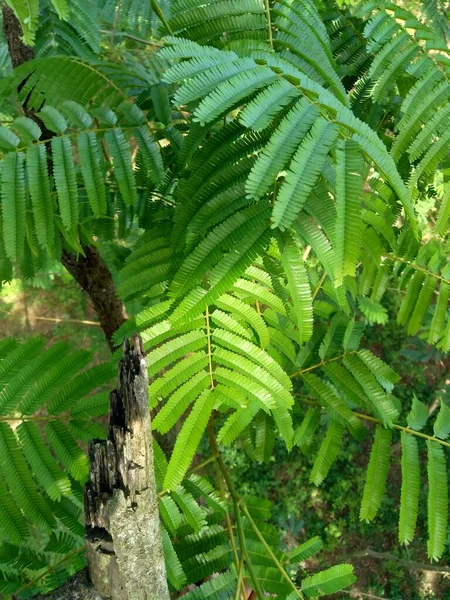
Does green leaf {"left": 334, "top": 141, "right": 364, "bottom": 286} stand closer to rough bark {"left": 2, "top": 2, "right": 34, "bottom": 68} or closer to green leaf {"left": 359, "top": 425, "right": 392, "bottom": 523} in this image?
green leaf {"left": 359, "top": 425, "right": 392, "bottom": 523}

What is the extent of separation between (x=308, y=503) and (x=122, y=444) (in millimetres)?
4008

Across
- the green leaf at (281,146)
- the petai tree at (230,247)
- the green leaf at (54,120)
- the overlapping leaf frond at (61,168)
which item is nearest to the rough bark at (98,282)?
the petai tree at (230,247)

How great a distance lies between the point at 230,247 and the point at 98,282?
145 centimetres

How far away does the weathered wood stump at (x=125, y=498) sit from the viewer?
1.25 metres

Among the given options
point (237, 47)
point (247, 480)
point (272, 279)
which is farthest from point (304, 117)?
point (247, 480)

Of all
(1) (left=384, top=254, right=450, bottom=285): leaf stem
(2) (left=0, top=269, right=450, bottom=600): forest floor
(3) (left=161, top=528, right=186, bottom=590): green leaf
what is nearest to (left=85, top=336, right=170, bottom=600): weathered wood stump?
(3) (left=161, top=528, right=186, bottom=590): green leaf

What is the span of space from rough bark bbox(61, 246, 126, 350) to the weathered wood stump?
1410 millimetres

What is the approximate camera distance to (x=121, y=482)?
1.28m

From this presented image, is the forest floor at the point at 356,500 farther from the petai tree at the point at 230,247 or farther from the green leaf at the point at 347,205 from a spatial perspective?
the green leaf at the point at 347,205

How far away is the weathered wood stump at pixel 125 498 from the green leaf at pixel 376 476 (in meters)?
0.86

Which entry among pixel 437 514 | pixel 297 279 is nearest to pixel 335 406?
pixel 437 514

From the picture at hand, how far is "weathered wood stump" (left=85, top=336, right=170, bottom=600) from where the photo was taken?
1249mm

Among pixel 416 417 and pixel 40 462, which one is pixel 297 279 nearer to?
pixel 416 417

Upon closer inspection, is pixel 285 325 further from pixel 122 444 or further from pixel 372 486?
pixel 122 444
